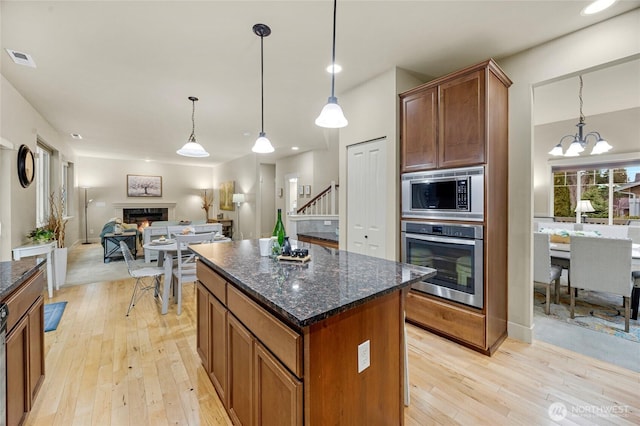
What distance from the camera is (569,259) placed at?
3.28 meters

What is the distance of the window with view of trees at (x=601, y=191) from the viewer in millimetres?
5461

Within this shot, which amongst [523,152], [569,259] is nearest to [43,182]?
[523,152]

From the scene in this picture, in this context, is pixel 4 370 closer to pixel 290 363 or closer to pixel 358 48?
pixel 290 363

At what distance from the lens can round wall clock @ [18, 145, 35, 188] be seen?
12.0 ft

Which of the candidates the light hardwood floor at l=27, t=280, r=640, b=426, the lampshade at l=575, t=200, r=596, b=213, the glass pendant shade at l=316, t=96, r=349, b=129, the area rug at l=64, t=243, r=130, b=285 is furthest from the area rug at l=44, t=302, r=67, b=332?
the lampshade at l=575, t=200, r=596, b=213

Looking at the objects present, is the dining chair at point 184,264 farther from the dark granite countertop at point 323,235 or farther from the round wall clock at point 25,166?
the round wall clock at point 25,166

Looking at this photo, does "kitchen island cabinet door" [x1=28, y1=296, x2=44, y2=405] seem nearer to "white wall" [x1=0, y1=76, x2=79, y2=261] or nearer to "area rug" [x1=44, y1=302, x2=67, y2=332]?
"area rug" [x1=44, y1=302, x2=67, y2=332]

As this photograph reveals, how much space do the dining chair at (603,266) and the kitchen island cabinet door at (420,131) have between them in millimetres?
1881

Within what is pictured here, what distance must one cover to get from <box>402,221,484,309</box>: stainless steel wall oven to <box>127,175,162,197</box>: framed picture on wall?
9467mm

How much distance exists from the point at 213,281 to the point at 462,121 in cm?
236

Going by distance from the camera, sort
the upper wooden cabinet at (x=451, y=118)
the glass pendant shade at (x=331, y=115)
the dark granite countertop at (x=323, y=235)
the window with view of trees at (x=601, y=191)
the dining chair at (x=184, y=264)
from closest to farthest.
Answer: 1. the glass pendant shade at (x=331, y=115)
2. the upper wooden cabinet at (x=451, y=118)
3. the dining chair at (x=184, y=264)
4. the dark granite countertop at (x=323, y=235)
5. the window with view of trees at (x=601, y=191)

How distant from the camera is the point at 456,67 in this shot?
295 cm

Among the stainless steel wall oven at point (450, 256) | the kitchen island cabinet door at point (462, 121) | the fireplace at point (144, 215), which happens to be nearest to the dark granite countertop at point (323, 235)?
the stainless steel wall oven at point (450, 256)

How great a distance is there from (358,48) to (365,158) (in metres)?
1.12
